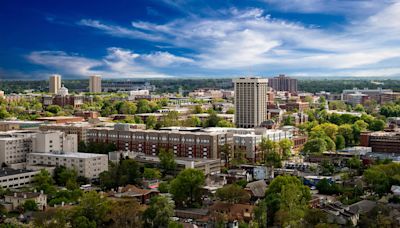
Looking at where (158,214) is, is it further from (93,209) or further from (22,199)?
(22,199)

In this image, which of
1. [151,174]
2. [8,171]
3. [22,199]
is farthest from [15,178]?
[151,174]

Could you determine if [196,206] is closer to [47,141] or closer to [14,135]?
[47,141]

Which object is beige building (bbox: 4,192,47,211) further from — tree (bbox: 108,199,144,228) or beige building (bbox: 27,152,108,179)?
beige building (bbox: 27,152,108,179)

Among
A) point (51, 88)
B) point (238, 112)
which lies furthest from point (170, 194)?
point (51, 88)

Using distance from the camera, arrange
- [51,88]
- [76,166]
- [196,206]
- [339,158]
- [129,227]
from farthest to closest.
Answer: [51,88] → [339,158] → [76,166] → [196,206] → [129,227]

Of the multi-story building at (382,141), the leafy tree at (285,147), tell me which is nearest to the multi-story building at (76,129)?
the leafy tree at (285,147)

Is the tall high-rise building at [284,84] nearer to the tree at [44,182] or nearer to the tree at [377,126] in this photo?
the tree at [377,126]
